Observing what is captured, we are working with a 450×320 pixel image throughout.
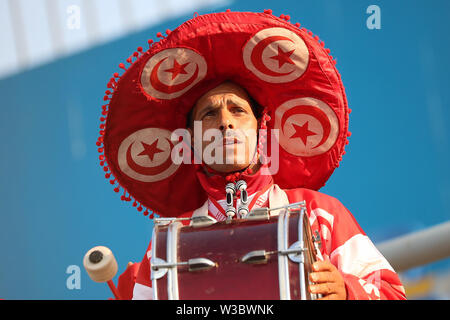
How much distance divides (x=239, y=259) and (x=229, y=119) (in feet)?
1.90

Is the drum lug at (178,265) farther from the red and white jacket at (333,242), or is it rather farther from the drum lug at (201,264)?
the red and white jacket at (333,242)

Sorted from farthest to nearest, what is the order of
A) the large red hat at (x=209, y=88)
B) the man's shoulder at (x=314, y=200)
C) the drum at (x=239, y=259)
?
the large red hat at (x=209, y=88)
the man's shoulder at (x=314, y=200)
the drum at (x=239, y=259)

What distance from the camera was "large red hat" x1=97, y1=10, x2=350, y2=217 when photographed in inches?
83.7

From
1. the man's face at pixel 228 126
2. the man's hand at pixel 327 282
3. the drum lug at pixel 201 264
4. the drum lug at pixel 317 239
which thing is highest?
the man's face at pixel 228 126

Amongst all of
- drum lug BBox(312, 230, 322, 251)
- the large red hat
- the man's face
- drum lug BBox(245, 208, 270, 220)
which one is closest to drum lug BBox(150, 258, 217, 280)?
drum lug BBox(245, 208, 270, 220)

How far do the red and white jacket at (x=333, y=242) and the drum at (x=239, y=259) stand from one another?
6.6 inches

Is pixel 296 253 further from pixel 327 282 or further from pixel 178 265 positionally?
pixel 178 265

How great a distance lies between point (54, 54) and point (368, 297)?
2281 mm

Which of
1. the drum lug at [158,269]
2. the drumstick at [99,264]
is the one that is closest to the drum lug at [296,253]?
the drum lug at [158,269]

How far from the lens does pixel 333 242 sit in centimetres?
190

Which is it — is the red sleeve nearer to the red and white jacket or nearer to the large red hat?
the red and white jacket

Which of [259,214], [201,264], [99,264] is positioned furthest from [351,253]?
[99,264]

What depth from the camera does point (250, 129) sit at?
2.10 metres

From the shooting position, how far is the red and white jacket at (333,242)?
179 cm
